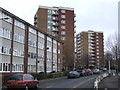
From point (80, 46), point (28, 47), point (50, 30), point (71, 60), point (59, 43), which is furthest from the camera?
point (80, 46)

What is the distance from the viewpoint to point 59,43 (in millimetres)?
87188

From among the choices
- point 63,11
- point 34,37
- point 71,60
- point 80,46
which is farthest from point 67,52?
point 80,46

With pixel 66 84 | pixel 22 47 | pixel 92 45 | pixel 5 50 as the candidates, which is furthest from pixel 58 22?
pixel 66 84

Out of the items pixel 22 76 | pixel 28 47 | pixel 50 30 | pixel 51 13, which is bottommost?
pixel 22 76

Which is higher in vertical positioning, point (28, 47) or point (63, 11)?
point (63, 11)

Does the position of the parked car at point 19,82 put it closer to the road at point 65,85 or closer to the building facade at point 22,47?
the road at point 65,85

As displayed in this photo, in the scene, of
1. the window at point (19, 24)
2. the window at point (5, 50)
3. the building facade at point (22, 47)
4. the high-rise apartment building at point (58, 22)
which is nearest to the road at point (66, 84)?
the building facade at point (22, 47)

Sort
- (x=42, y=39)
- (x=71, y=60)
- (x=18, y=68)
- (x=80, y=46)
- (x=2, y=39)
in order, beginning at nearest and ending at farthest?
A: (x=2, y=39) < (x=18, y=68) < (x=42, y=39) < (x=71, y=60) < (x=80, y=46)

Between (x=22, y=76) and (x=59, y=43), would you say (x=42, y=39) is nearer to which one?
(x=59, y=43)

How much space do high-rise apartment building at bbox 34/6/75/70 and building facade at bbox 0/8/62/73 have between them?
37450 mm

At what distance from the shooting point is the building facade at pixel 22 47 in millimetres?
43938

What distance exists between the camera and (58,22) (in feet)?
384

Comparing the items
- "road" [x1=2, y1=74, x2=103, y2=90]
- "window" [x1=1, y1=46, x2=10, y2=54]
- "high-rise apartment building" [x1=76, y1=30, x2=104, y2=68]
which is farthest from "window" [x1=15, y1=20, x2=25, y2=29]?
"high-rise apartment building" [x1=76, y1=30, x2=104, y2=68]

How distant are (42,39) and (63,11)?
5193 cm
